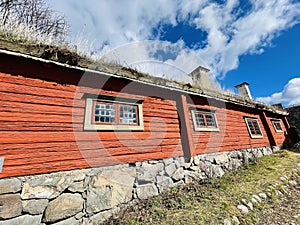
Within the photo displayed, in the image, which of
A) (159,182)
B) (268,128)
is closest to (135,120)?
(159,182)

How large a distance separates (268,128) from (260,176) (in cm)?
626

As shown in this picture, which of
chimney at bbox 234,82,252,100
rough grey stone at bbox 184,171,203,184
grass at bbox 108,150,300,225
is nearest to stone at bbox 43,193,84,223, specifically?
grass at bbox 108,150,300,225

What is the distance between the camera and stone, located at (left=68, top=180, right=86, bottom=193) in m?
3.94

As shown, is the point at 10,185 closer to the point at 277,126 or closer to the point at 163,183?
the point at 163,183

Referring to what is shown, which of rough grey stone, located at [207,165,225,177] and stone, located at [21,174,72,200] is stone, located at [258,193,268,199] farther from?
stone, located at [21,174,72,200]

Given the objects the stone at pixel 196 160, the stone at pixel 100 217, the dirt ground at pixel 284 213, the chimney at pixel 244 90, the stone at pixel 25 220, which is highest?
the chimney at pixel 244 90

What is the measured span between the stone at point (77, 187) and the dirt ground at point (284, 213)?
4.51m

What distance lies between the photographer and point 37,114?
398cm

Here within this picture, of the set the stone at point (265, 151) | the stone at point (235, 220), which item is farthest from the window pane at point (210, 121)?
the stone at point (265, 151)

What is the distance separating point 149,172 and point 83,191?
78.5 inches

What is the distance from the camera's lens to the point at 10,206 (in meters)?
3.28

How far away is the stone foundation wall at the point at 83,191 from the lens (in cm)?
339

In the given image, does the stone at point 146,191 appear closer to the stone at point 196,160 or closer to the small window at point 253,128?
the stone at point 196,160

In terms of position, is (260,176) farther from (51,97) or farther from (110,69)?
(51,97)
